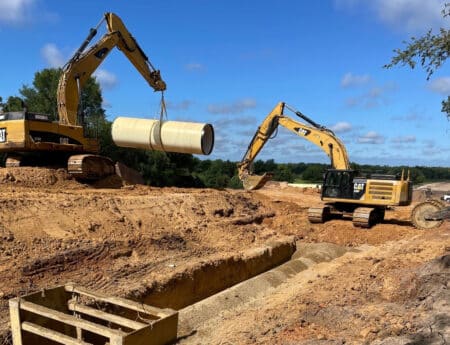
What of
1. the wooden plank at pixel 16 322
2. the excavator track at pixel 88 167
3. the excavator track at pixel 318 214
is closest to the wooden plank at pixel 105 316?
the wooden plank at pixel 16 322

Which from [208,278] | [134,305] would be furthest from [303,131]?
[134,305]

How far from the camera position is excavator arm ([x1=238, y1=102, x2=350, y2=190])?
60.6ft

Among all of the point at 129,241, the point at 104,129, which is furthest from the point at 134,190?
the point at 104,129

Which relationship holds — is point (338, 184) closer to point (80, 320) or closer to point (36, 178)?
point (36, 178)

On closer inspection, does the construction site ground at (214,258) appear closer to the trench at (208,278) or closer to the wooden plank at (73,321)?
the trench at (208,278)

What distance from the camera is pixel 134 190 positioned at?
16188 millimetres

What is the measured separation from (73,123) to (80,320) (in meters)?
12.4

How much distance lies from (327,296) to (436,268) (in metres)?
2.14

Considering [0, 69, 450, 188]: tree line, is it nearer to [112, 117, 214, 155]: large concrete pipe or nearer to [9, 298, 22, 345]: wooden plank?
[112, 117, 214, 155]: large concrete pipe

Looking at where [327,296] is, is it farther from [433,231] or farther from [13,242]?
[433,231]

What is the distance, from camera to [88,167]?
51.2 feet

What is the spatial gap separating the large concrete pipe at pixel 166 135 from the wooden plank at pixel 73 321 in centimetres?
1083

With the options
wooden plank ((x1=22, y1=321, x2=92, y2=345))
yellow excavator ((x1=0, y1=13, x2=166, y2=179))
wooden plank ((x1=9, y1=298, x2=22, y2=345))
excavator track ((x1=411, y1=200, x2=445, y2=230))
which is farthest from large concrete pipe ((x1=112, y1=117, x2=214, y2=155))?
wooden plank ((x1=22, y1=321, x2=92, y2=345))

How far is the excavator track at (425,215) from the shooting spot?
55.0ft
